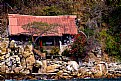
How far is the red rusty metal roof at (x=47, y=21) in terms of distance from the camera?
22234mm

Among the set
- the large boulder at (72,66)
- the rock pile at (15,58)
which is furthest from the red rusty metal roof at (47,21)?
the large boulder at (72,66)

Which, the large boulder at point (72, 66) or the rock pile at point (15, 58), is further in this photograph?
the large boulder at point (72, 66)

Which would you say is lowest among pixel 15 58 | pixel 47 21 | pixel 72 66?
pixel 72 66

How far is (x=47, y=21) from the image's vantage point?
23.0 m

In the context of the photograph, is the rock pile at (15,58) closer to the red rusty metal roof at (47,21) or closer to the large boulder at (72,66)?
the red rusty metal roof at (47,21)

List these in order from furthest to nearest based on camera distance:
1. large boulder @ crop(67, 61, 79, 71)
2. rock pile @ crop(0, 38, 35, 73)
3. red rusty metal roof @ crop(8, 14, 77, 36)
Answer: red rusty metal roof @ crop(8, 14, 77, 36) < large boulder @ crop(67, 61, 79, 71) < rock pile @ crop(0, 38, 35, 73)

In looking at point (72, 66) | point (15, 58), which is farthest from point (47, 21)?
point (15, 58)

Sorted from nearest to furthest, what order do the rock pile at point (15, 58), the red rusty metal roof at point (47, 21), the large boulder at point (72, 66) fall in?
1. the rock pile at point (15, 58)
2. the large boulder at point (72, 66)
3. the red rusty metal roof at point (47, 21)

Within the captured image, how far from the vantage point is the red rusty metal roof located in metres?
22.2

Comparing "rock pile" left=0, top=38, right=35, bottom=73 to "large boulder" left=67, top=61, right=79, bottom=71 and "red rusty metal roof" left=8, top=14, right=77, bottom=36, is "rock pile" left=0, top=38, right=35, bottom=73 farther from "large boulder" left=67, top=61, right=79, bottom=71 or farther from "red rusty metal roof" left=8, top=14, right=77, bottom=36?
"large boulder" left=67, top=61, right=79, bottom=71

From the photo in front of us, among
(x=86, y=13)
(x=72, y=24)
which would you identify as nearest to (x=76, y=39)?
(x=72, y=24)

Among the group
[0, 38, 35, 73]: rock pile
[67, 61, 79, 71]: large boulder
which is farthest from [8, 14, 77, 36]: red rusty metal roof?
[67, 61, 79, 71]: large boulder

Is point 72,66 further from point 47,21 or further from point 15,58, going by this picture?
point 47,21

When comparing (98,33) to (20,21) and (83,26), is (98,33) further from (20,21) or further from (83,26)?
(20,21)
